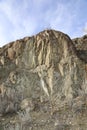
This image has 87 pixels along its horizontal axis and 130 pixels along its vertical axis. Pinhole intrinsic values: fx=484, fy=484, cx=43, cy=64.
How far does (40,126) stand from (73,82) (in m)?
3.68

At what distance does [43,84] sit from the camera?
100 feet

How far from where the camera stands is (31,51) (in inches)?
1264

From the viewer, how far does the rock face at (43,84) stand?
92.7 ft

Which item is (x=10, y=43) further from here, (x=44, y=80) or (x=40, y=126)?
(x=40, y=126)

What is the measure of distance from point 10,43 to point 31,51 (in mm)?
1918

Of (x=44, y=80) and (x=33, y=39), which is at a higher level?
(x=33, y=39)

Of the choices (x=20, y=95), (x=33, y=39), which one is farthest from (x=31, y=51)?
(x=20, y=95)

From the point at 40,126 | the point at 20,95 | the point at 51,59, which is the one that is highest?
the point at 51,59

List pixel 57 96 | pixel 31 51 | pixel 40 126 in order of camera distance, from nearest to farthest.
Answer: pixel 40 126 < pixel 57 96 < pixel 31 51

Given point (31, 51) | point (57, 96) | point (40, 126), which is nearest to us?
point (40, 126)

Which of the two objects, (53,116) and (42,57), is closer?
(53,116)

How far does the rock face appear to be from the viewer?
1112 inches

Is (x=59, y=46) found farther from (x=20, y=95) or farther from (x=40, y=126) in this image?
(x=40, y=126)

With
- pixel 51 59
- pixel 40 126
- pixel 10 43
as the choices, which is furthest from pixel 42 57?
pixel 40 126
